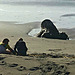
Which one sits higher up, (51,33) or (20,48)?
(51,33)

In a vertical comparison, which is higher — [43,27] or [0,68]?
[43,27]

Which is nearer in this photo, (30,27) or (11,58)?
(11,58)

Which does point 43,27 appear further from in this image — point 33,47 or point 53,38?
point 33,47

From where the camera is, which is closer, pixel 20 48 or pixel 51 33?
pixel 20 48

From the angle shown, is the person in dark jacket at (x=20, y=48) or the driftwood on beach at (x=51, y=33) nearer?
the person in dark jacket at (x=20, y=48)

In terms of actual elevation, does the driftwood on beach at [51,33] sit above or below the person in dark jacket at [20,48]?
above

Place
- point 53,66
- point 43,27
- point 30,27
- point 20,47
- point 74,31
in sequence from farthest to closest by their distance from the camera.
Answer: point 30,27 < point 74,31 < point 43,27 < point 20,47 < point 53,66

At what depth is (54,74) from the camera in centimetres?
816

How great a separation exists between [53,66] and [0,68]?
175 centimetres

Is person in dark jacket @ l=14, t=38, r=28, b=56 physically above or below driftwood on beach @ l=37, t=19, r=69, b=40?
below

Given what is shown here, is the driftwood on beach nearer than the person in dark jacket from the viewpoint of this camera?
No

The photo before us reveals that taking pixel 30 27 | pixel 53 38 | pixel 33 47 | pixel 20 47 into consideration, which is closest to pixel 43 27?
pixel 53 38

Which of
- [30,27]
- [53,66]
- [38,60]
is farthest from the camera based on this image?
[30,27]

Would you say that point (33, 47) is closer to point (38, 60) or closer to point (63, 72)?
point (38, 60)
